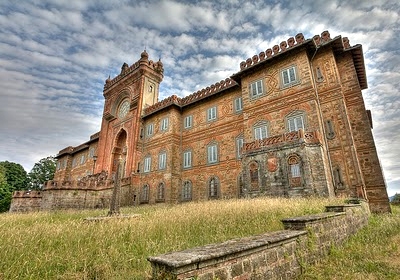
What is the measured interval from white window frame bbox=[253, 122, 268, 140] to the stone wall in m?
9.75

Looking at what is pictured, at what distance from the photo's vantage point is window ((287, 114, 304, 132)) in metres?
13.9

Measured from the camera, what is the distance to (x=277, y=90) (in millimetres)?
15508

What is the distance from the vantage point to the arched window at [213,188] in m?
18.0

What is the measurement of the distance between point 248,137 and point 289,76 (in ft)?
16.4

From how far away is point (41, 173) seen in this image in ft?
159

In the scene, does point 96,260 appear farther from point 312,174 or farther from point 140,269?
point 312,174

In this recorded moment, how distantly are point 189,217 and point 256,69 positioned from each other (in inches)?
531

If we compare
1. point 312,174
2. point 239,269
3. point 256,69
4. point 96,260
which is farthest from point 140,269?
point 256,69

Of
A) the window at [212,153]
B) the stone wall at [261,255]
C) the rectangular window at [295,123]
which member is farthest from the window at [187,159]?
the stone wall at [261,255]

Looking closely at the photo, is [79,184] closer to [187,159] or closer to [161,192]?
[161,192]

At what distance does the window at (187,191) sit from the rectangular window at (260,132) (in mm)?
7822

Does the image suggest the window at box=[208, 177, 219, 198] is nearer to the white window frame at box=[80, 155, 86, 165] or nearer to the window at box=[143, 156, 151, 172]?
the window at box=[143, 156, 151, 172]

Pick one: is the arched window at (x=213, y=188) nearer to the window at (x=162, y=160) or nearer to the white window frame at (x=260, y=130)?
the window at (x=162, y=160)

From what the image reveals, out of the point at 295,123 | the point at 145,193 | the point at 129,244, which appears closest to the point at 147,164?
the point at 145,193
